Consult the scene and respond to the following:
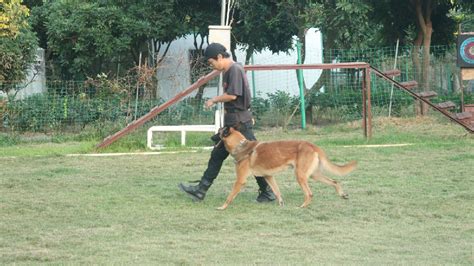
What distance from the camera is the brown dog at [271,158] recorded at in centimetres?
905

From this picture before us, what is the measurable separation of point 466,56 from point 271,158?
900 cm

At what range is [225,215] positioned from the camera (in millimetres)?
8672

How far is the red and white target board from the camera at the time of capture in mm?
16844

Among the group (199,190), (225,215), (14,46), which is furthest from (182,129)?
(225,215)

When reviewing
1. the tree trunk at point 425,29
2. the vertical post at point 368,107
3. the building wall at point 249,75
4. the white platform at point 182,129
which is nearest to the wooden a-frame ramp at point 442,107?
the vertical post at point 368,107

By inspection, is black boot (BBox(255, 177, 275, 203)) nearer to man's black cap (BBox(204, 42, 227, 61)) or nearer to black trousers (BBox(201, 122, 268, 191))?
black trousers (BBox(201, 122, 268, 191))

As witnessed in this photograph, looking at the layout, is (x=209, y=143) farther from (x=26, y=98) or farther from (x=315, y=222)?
(x=315, y=222)

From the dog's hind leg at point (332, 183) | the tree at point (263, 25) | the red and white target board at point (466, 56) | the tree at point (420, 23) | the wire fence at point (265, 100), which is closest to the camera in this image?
the dog's hind leg at point (332, 183)

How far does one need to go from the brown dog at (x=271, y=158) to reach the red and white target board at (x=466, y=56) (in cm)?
861

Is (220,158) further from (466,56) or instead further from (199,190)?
(466,56)

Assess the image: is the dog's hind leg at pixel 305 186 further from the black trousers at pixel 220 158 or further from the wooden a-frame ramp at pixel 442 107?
the wooden a-frame ramp at pixel 442 107

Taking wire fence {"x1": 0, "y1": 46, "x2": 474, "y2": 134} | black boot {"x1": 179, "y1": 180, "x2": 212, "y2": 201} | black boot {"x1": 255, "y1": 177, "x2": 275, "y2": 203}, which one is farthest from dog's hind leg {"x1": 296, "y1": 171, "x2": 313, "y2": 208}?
wire fence {"x1": 0, "y1": 46, "x2": 474, "y2": 134}

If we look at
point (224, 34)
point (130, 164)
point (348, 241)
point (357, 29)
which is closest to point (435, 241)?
point (348, 241)

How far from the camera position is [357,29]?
21578 mm
